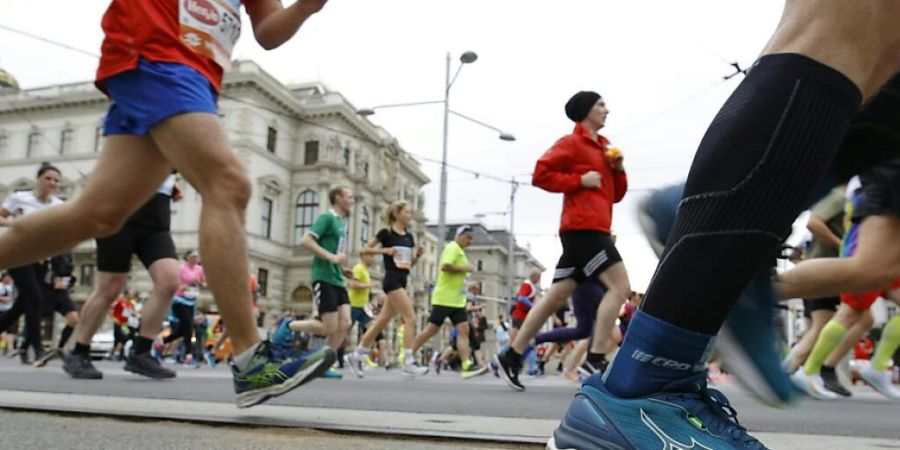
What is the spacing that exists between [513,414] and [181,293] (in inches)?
311

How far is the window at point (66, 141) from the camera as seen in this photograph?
45375 mm

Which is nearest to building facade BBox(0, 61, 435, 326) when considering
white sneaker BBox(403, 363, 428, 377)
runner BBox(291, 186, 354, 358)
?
white sneaker BBox(403, 363, 428, 377)

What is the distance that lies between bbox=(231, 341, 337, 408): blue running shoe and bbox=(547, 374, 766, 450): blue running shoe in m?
1.40

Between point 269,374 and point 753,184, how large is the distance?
1727 mm

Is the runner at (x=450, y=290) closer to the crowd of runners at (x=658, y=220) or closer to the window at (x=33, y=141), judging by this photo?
the crowd of runners at (x=658, y=220)

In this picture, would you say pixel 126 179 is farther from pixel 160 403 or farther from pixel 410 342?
pixel 410 342

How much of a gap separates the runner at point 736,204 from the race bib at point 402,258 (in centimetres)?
754

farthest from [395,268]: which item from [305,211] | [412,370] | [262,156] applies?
[305,211]

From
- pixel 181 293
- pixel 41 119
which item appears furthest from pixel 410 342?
pixel 41 119

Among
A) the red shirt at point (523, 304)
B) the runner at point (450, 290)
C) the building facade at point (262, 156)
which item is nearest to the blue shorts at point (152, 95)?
the runner at point (450, 290)

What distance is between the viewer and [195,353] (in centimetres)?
1435

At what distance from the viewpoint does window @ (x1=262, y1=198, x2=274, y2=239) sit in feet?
151

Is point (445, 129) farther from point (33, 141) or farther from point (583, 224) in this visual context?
point (33, 141)

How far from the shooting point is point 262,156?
148 feet
